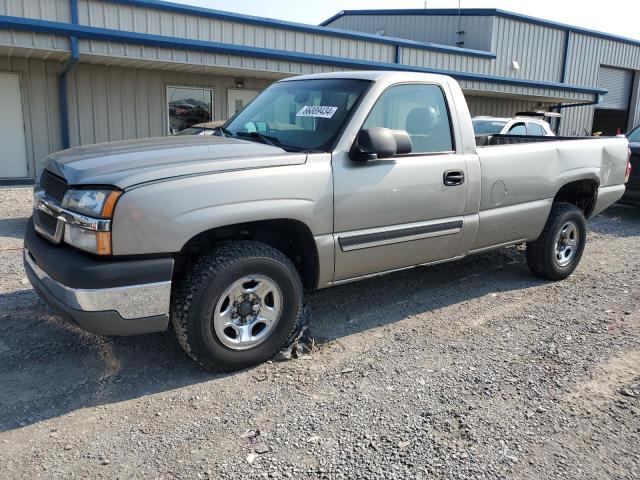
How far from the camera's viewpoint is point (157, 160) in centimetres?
333

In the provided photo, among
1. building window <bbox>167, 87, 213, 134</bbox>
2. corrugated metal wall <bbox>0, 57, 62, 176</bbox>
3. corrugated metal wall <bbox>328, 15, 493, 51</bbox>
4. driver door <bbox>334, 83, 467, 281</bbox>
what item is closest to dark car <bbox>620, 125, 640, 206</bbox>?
driver door <bbox>334, 83, 467, 281</bbox>

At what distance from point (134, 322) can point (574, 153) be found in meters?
4.47

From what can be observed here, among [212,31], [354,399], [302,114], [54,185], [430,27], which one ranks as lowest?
[354,399]

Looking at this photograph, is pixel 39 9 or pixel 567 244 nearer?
pixel 567 244

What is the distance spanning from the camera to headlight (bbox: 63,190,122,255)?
2979mm

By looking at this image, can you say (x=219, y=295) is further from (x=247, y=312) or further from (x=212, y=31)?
(x=212, y=31)

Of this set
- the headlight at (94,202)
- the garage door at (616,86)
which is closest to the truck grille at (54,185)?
the headlight at (94,202)

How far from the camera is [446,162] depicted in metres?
4.36

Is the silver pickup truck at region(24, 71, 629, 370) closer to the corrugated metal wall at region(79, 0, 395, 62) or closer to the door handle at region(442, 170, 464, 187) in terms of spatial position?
the door handle at region(442, 170, 464, 187)

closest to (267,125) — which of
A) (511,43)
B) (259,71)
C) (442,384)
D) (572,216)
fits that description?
(442,384)

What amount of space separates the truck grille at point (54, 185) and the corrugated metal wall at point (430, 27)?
2066 centimetres

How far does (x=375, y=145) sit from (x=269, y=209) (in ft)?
2.74

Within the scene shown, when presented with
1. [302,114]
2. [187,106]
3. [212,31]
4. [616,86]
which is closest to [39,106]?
[187,106]

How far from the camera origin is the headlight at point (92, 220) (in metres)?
2.98
